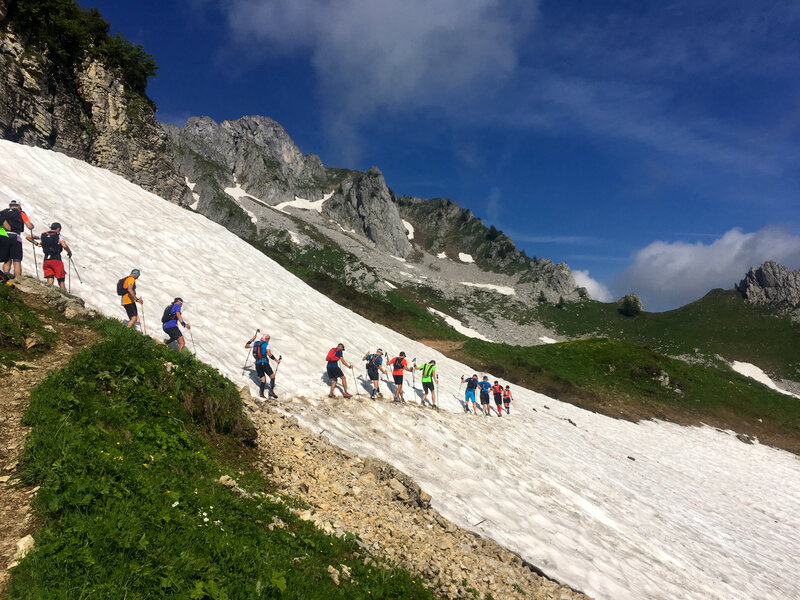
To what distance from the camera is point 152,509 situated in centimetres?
459

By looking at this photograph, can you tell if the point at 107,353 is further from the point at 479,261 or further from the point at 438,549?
the point at 479,261

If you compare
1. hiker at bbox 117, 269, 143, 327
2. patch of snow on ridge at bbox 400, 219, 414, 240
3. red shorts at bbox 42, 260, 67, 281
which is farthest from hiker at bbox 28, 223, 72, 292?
patch of snow on ridge at bbox 400, 219, 414, 240

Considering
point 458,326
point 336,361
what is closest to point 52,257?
point 336,361

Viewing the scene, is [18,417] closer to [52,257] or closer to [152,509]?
[152,509]

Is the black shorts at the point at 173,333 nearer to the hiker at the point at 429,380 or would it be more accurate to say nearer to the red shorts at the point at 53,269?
the red shorts at the point at 53,269

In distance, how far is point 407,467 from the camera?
11.3 m

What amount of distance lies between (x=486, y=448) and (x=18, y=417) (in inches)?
558

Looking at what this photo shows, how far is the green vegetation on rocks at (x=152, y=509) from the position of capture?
149 inches

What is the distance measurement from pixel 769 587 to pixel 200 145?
198 meters

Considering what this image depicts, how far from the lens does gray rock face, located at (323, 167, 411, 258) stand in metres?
165

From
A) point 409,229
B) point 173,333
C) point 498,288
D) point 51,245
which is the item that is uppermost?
point 409,229

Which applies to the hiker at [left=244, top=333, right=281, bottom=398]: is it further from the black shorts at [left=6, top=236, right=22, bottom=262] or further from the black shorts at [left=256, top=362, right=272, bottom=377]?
the black shorts at [left=6, top=236, right=22, bottom=262]

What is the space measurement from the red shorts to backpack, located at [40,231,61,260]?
261 millimetres

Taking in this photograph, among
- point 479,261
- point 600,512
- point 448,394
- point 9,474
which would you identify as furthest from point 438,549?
point 479,261
